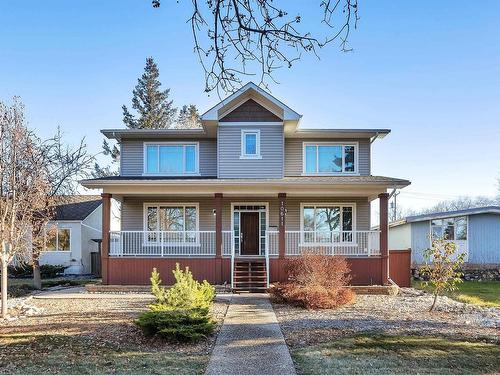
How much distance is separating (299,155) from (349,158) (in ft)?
7.08

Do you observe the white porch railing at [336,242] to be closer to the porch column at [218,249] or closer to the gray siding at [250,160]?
the porch column at [218,249]

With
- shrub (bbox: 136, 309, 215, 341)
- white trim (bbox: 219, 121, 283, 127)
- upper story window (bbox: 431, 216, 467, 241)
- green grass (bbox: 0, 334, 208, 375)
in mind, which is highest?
white trim (bbox: 219, 121, 283, 127)

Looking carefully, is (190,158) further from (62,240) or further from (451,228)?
(451,228)

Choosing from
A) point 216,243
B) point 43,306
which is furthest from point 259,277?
point 43,306

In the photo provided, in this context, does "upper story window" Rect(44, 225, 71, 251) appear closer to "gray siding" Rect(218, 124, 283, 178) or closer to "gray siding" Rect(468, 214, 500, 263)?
"gray siding" Rect(218, 124, 283, 178)

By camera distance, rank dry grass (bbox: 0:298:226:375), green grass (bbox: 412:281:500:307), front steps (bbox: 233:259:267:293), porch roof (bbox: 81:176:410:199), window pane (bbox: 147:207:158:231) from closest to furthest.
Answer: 1. dry grass (bbox: 0:298:226:375)
2. green grass (bbox: 412:281:500:307)
3. front steps (bbox: 233:259:267:293)
4. porch roof (bbox: 81:176:410:199)
5. window pane (bbox: 147:207:158:231)

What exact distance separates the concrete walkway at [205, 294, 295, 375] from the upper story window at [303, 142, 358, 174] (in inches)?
339

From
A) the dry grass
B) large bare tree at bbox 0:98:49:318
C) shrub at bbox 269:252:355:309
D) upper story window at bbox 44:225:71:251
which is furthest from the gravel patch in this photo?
upper story window at bbox 44:225:71:251

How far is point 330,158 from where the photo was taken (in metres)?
18.7

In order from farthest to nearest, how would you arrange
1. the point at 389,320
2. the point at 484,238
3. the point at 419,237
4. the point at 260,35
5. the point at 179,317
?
the point at 419,237 → the point at 484,238 → the point at 389,320 → the point at 179,317 → the point at 260,35

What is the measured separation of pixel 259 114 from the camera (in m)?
18.0

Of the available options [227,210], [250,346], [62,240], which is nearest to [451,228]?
[227,210]

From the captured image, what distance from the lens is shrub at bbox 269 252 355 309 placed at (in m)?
11.8

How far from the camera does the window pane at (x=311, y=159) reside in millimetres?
18609
